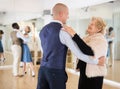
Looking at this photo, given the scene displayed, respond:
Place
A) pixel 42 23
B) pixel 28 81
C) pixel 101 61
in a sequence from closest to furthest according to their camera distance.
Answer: pixel 101 61 < pixel 28 81 < pixel 42 23

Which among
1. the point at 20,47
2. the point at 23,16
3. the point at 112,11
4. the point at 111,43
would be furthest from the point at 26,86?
the point at 23,16

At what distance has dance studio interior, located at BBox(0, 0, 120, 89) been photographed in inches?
215

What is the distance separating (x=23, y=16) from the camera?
7.48 meters

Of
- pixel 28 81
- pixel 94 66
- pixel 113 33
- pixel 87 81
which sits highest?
pixel 113 33

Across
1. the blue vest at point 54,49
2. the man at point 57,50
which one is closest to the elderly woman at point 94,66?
the man at point 57,50

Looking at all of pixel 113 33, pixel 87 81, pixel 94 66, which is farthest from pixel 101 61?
pixel 113 33

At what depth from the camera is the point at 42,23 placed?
775 cm

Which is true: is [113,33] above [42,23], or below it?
below

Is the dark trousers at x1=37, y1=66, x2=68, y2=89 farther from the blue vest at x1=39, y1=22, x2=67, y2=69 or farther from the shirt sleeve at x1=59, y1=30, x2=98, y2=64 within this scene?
the shirt sleeve at x1=59, y1=30, x2=98, y2=64

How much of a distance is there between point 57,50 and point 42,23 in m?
5.94

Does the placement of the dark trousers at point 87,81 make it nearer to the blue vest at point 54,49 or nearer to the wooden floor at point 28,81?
the blue vest at point 54,49

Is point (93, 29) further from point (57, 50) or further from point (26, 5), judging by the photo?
point (26, 5)

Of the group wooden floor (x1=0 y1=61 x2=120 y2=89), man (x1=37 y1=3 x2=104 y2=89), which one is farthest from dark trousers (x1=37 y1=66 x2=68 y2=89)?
wooden floor (x1=0 y1=61 x2=120 y2=89)

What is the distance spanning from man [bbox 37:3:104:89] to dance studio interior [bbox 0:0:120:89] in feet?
7.79
